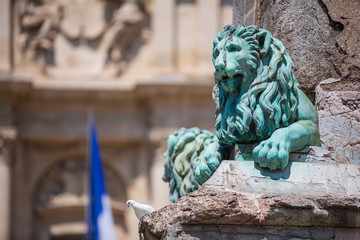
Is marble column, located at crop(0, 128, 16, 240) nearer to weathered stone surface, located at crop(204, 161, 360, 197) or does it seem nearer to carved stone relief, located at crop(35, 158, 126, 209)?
carved stone relief, located at crop(35, 158, 126, 209)

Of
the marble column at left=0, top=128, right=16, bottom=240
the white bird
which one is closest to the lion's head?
the white bird

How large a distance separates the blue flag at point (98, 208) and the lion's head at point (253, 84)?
10.3m

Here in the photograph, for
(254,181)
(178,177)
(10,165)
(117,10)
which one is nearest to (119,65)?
(117,10)

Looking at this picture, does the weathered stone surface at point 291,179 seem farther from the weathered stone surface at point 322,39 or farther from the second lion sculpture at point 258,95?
the weathered stone surface at point 322,39

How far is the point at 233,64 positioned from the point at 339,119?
1.67 ft

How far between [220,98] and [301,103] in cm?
29

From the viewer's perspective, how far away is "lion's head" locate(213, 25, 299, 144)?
372 centimetres

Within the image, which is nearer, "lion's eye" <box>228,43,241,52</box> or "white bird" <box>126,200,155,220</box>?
"lion's eye" <box>228,43,241,52</box>

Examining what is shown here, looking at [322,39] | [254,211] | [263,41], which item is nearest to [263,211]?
[254,211]

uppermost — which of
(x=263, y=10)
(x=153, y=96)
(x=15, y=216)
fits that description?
(x=263, y=10)

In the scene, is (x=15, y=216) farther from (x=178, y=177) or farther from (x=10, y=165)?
(x=178, y=177)

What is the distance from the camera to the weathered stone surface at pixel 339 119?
391 cm

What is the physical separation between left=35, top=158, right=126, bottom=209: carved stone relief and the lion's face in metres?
13.2

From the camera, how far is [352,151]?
12.7 ft
